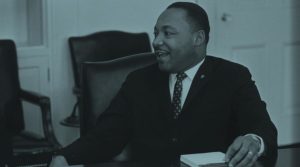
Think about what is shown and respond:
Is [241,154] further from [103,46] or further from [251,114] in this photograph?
[103,46]

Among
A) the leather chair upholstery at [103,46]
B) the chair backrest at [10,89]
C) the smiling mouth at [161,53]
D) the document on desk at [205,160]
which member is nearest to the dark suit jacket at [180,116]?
the smiling mouth at [161,53]

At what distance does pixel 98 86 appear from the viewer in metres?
2.79

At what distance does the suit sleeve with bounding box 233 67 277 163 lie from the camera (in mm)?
2505

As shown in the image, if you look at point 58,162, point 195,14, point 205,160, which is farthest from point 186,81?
point 58,162

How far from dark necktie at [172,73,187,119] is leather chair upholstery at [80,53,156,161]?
188 millimetres

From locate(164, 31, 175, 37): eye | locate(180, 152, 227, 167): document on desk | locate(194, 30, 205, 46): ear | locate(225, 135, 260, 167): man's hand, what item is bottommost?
locate(180, 152, 227, 167): document on desk

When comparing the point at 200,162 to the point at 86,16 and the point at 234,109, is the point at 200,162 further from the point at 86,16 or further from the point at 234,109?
the point at 86,16

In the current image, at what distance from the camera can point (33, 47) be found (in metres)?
4.51

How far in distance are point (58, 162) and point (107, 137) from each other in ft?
0.97

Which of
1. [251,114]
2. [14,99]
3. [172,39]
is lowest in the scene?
[14,99]

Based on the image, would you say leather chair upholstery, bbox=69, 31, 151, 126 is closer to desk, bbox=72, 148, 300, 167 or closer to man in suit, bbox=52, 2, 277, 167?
man in suit, bbox=52, 2, 277, 167

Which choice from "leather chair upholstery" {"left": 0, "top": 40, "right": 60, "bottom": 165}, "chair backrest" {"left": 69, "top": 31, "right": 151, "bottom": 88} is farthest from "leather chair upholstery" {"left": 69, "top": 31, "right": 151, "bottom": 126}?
"leather chair upholstery" {"left": 0, "top": 40, "right": 60, "bottom": 165}

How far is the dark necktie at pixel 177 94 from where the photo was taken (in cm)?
276

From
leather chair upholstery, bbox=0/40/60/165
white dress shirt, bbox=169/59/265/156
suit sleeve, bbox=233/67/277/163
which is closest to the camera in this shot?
suit sleeve, bbox=233/67/277/163
